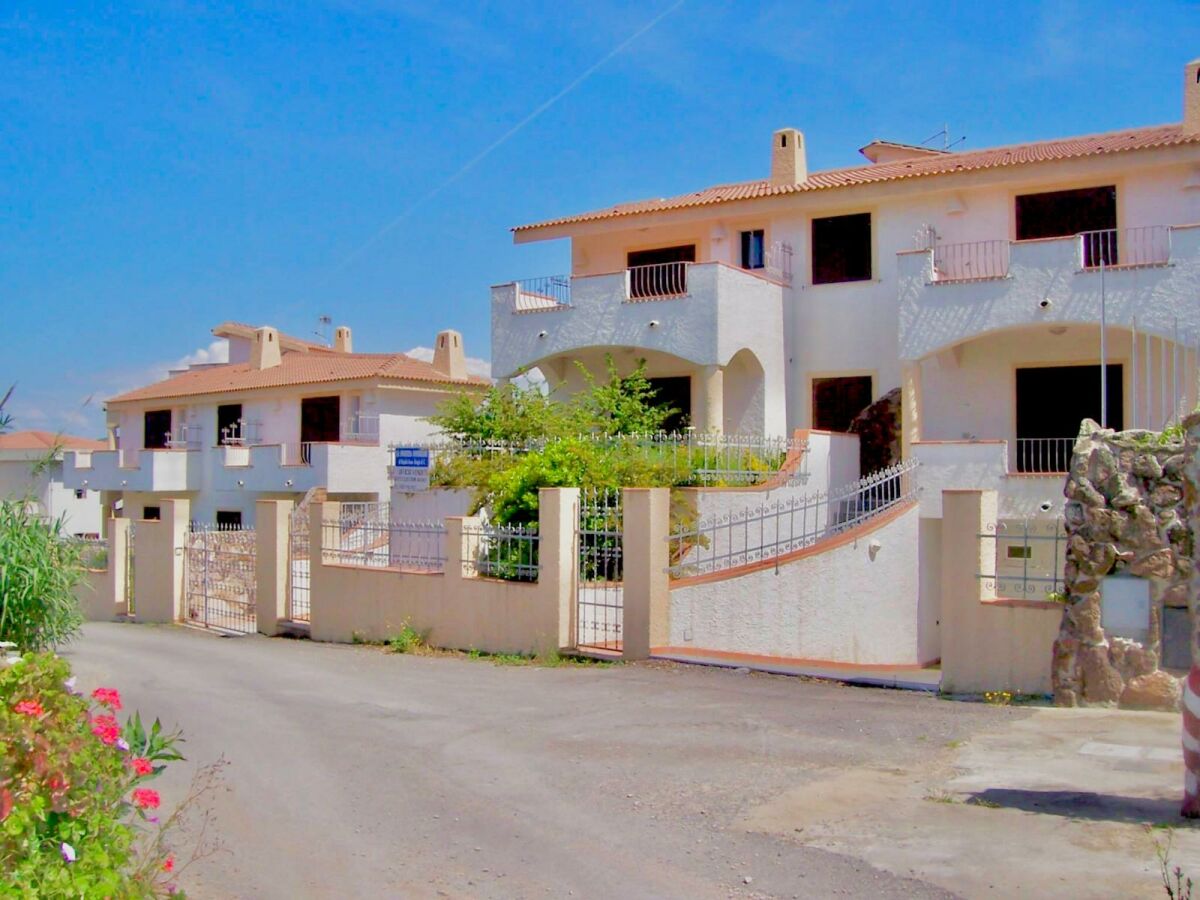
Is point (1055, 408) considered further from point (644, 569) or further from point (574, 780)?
point (574, 780)

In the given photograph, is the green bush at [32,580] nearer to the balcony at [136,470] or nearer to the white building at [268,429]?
the white building at [268,429]

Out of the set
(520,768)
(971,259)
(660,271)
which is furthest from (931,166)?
(520,768)

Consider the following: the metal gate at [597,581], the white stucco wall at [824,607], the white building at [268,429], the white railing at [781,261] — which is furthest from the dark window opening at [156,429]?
the white stucco wall at [824,607]

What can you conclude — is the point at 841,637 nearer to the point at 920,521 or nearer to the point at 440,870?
the point at 920,521

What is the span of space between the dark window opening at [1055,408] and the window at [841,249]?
3942 mm

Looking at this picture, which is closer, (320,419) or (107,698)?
(107,698)

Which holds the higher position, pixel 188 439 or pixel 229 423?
pixel 229 423

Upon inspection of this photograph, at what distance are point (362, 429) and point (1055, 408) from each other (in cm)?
2044

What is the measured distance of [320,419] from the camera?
36.0 m

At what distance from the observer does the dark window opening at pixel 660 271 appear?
23359 millimetres

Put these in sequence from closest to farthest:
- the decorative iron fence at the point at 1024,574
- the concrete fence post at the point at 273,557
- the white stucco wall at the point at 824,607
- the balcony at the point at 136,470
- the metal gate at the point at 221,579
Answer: the decorative iron fence at the point at 1024,574 → the white stucco wall at the point at 824,607 → the concrete fence post at the point at 273,557 → the metal gate at the point at 221,579 → the balcony at the point at 136,470

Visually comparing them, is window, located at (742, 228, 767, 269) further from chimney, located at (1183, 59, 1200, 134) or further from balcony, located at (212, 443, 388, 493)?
balcony, located at (212, 443, 388, 493)

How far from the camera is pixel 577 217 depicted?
26.2 meters

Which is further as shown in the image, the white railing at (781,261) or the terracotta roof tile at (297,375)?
the terracotta roof tile at (297,375)
